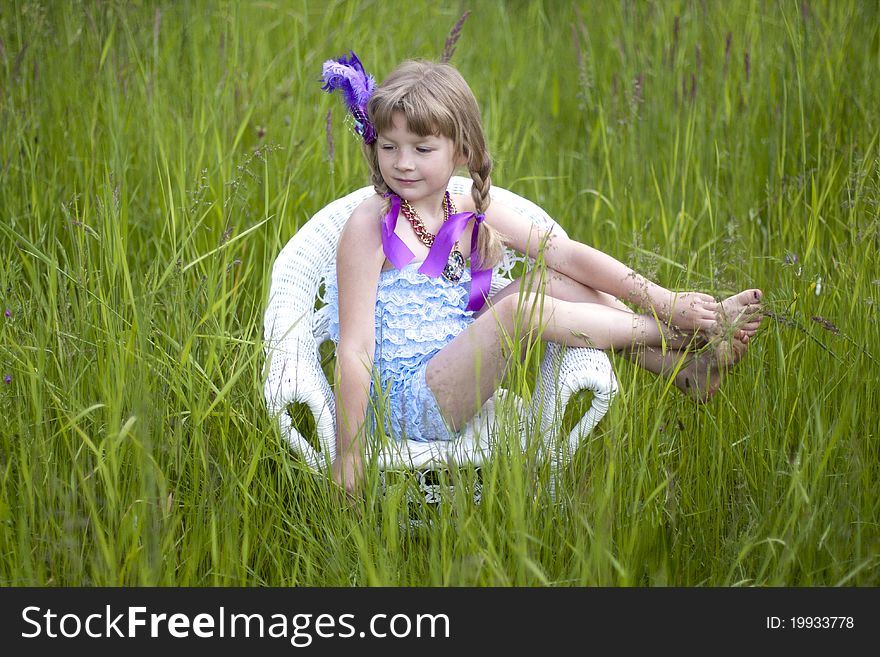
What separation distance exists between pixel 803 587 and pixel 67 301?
1.80 m

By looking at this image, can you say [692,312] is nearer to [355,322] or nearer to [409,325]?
[409,325]

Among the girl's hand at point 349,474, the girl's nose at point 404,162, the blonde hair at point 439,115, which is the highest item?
the blonde hair at point 439,115

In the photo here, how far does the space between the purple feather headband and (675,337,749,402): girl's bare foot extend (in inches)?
39.0

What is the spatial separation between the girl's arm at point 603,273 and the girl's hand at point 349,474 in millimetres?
654

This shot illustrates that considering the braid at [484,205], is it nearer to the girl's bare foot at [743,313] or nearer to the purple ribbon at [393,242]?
the purple ribbon at [393,242]

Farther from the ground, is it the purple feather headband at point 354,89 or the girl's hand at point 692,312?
the purple feather headband at point 354,89

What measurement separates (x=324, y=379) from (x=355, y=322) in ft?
0.70

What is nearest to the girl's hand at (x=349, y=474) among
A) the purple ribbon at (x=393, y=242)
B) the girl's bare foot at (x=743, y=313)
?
the purple ribbon at (x=393, y=242)

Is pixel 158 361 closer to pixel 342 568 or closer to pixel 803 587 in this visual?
pixel 342 568

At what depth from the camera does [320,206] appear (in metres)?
3.28

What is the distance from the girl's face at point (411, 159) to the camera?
2391 mm

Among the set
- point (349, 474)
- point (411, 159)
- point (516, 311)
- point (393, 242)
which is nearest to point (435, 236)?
point (393, 242)

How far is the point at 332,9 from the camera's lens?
161 inches

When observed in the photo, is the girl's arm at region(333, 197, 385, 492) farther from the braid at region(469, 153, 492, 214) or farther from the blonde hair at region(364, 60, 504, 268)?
the braid at region(469, 153, 492, 214)
